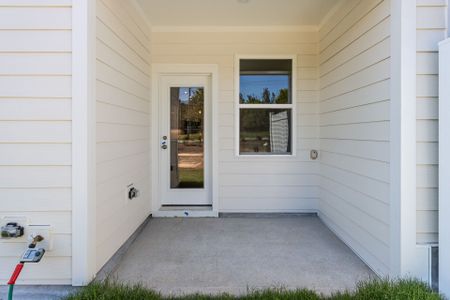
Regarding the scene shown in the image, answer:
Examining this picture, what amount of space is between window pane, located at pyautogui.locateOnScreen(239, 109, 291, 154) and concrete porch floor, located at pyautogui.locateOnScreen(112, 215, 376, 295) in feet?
3.39

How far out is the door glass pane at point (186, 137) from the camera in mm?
4461

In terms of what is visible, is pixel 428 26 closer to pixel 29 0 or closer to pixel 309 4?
pixel 309 4

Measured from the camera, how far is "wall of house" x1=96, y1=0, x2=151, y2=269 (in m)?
2.50

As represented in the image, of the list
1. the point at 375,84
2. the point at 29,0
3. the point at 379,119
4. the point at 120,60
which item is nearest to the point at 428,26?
the point at 375,84

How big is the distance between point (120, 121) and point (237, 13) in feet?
6.54

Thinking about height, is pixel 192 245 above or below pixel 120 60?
below

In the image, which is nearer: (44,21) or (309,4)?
(44,21)

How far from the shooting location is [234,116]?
4316mm

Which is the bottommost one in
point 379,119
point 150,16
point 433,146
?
point 433,146

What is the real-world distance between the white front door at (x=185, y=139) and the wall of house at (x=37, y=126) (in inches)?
87.1

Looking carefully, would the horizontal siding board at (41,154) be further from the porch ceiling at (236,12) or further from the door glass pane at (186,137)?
the door glass pane at (186,137)

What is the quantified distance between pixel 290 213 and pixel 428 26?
109 inches

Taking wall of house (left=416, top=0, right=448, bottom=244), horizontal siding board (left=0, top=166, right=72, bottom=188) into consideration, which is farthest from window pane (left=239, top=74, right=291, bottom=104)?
horizontal siding board (left=0, top=166, right=72, bottom=188)

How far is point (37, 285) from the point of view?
2195 mm
